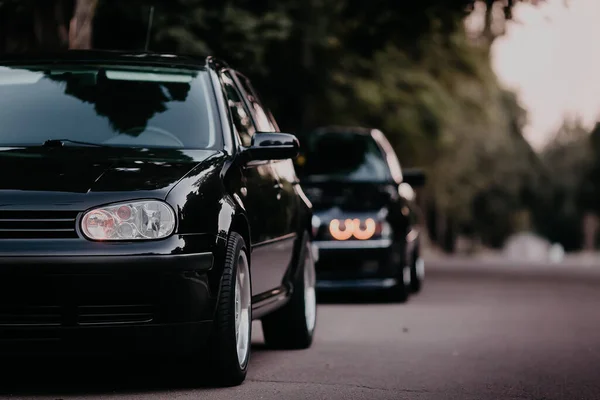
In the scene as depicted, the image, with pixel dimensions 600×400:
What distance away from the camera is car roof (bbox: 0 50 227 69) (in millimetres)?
9242

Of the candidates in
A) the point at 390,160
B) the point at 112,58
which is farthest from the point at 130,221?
the point at 390,160

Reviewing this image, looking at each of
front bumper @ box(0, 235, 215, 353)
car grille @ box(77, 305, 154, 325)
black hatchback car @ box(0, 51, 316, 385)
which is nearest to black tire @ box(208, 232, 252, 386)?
black hatchback car @ box(0, 51, 316, 385)

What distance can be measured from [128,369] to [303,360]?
128 cm

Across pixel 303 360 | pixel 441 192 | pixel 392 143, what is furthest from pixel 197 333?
pixel 441 192

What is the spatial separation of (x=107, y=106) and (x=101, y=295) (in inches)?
68.6

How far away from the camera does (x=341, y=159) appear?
16.8 metres

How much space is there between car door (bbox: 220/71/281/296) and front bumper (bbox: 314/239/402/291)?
5.95 metres

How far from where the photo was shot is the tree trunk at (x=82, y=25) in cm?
1562

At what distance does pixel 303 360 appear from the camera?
9984 mm

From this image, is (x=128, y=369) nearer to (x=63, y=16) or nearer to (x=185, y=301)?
(x=185, y=301)

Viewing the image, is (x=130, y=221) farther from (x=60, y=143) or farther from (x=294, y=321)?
(x=294, y=321)

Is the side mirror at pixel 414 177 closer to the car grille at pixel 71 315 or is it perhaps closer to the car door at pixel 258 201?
the car door at pixel 258 201

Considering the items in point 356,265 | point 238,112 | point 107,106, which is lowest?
point 356,265

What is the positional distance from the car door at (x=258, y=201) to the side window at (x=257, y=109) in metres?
0.25
